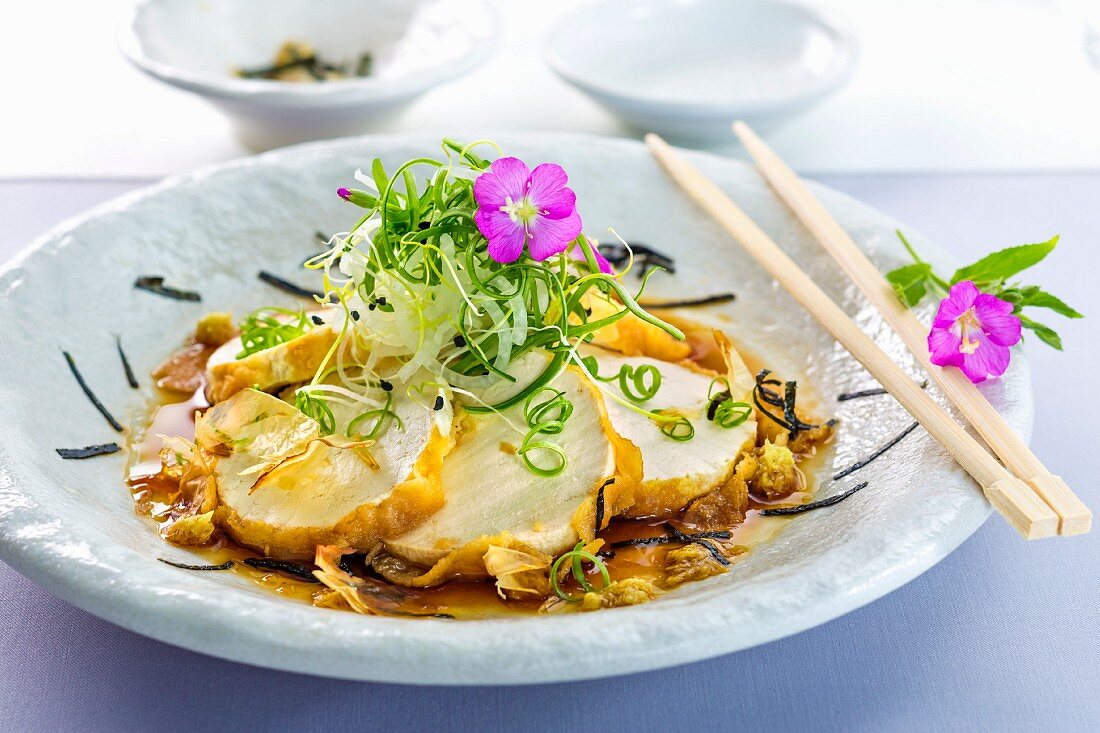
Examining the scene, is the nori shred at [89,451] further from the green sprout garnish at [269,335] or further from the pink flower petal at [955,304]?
the pink flower petal at [955,304]

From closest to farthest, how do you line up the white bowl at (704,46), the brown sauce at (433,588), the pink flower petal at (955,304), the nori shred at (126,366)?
1. the brown sauce at (433,588)
2. the pink flower petal at (955,304)
3. the nori shred at (126,366)
4. the white bowl at (704,46)

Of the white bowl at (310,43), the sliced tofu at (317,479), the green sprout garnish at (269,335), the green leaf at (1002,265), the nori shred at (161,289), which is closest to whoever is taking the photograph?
the sliced tofu at (317,479)

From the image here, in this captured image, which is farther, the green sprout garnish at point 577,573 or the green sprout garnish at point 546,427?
the green sprout garnish at point 546,427

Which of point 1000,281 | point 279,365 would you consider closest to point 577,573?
point 279,365

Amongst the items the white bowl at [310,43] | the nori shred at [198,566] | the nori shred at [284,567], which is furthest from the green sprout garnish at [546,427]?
the white bowl at [310,43]

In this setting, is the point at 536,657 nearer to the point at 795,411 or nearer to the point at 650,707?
the point at 650,707

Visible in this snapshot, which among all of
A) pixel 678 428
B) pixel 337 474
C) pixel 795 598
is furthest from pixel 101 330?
pixel 795 598

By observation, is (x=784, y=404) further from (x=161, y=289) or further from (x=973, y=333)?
(x=161, y=289)
